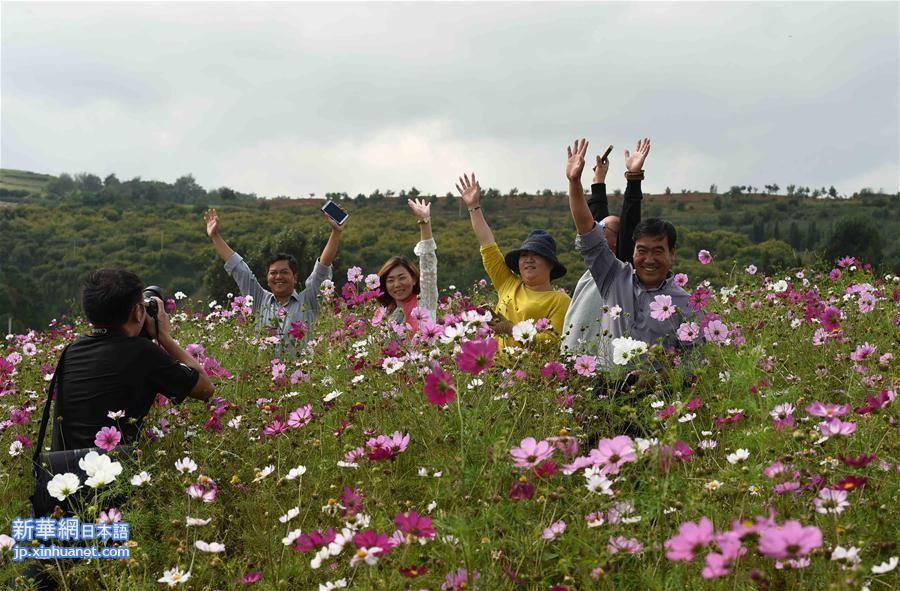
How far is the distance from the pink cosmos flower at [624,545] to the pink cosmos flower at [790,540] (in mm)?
478

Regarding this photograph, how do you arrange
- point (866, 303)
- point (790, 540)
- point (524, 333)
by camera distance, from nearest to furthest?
point (790, 540), point (524, 333), point (866, 303)

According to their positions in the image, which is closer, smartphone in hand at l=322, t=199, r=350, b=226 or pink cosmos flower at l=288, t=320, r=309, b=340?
pink cosmos flower at l=288, t=320, r=309, b=340

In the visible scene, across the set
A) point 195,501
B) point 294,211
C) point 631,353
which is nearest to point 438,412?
point 631,353

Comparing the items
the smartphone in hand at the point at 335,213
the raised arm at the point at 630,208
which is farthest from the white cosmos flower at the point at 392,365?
the smartphone in hand at the point at 335,213

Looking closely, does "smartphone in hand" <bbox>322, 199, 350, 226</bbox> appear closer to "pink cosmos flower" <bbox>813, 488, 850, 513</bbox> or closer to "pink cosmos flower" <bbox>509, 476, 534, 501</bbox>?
"pink cosmos flower" <bbox>509, 476, 534, 501</bbox>

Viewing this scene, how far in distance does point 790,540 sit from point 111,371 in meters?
2.37

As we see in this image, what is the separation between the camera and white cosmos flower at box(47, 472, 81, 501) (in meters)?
2.18

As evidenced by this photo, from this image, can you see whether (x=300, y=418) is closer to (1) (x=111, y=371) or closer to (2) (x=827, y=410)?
(1) (x=111, y=371)

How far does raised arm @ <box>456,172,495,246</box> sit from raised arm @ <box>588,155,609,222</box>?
645 millimetres

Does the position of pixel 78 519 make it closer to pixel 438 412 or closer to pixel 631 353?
pixel 438 412

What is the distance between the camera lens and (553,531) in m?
1.76

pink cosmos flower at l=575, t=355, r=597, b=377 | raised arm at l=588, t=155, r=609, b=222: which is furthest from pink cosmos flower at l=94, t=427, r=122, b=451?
raised arm at l=588, t=155, r=609, b=222

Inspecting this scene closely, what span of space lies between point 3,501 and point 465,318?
1.96m

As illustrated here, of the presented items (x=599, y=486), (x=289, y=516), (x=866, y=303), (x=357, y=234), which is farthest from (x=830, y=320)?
(x=357, y=234)
